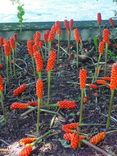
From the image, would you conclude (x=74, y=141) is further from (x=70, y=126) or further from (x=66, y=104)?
(x=66, y=104)

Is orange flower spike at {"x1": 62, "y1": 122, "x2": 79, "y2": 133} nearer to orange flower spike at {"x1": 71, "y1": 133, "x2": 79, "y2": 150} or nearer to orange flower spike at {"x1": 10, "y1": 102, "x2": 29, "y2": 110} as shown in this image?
orange flower spike at {"x1": 71, "y1": 133, "x2": 79, "y2": 150}

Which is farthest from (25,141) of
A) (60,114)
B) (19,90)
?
(19,90)

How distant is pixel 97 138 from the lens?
2.35 metres

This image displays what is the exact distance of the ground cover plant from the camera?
2350 mm

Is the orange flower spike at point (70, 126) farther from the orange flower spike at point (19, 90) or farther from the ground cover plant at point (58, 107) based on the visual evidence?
the orange flower spike at point (19, 90)

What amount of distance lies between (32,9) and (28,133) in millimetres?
2737

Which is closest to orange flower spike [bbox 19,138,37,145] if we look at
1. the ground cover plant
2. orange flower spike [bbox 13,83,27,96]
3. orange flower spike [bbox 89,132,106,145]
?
the ground cover plant

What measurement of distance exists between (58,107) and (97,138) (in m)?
0.45

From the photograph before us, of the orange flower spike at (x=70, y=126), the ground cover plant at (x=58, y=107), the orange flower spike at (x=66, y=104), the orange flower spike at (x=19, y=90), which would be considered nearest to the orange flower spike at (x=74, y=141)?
the ground cover plant at (x=58, y=107)

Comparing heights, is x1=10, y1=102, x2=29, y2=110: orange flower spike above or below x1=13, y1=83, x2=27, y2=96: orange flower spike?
below

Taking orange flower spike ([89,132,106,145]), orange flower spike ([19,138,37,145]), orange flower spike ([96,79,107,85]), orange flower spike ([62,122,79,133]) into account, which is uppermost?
orange flower spike ([96,79,107,85])

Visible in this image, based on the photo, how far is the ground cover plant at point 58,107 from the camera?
7.71 feet

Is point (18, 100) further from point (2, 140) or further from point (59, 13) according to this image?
point (59, 13)

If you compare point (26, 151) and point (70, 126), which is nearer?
point (26, 151)
